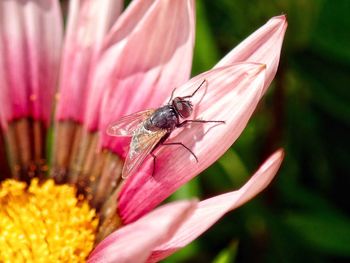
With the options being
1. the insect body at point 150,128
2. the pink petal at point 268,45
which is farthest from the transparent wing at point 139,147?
the pink petal at point 268,45

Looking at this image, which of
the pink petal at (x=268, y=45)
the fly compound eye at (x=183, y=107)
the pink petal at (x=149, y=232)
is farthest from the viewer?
the fly compound eye at (x=183, y=107)

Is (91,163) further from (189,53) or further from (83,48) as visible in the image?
(189,53)

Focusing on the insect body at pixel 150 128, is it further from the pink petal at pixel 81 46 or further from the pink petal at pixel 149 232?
the pink petal at pixel 149 232

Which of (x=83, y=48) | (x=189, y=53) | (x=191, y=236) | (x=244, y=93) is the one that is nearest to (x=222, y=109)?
(x=244, y=93)

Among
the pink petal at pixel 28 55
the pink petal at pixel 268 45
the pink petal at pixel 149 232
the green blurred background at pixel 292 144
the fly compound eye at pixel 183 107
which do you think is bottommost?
the green blurred background at pixel 292 144

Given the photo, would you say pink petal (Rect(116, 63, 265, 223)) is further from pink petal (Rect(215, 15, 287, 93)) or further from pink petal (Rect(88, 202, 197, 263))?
pink petal (Rect(88, 202, 197, 263))
